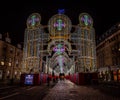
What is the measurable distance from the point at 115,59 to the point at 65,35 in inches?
794

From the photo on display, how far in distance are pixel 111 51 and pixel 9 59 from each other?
36.0 meters

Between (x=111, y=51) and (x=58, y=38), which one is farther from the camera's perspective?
(x=111, y=51)

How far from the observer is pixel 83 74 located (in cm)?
3152

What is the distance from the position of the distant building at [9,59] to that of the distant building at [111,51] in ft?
111

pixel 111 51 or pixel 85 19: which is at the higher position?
pixel 85 19

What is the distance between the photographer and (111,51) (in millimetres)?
48156

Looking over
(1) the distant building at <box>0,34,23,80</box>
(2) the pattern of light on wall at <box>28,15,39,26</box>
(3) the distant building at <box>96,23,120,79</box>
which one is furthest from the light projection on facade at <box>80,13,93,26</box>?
(1) the distant building at <box>0,34,23,80</box>

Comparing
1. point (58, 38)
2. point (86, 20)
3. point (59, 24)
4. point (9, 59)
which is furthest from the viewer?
point (9, 59)

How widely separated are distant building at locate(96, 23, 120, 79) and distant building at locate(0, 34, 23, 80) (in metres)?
33.8

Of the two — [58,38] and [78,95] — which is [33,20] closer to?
[58,38]

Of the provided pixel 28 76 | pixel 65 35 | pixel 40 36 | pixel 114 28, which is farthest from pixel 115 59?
pixel 28 76

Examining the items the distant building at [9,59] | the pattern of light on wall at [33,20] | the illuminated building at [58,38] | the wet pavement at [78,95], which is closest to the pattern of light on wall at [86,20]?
the illuminated building at [58,38]

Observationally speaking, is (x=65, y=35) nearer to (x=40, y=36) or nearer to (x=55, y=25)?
(x=55, y=25)

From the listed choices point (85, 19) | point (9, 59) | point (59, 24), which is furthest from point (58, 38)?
point (9, 59)
